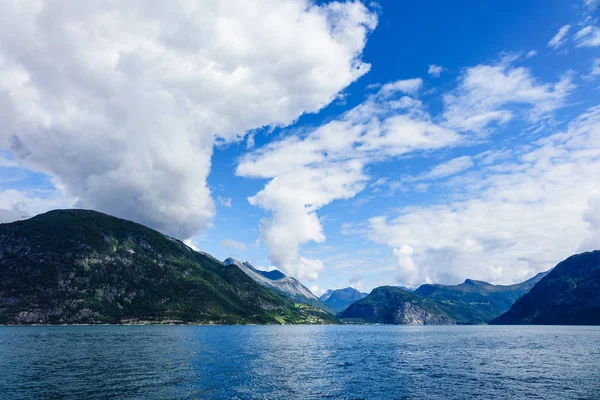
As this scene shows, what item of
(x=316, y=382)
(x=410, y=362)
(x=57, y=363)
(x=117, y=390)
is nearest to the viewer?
(x=117, y=390)

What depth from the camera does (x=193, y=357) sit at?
112062 mm

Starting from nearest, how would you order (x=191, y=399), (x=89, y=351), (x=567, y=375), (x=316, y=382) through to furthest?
1. (x=191, y=399)
2. (x=316, y=382)
3. (x=567, y=375)
4. (x=89, y=351)

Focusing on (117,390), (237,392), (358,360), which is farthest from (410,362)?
(117,390)

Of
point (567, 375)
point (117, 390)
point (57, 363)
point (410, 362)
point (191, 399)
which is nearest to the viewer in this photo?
point (191, 399)

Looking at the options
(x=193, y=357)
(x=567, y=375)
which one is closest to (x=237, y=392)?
(x=193, y=357)

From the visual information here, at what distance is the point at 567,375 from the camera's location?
276 feet

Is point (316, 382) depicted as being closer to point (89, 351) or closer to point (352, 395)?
point (352, 395)

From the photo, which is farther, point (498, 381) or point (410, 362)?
point (410, 362)

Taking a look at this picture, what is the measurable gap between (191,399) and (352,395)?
28.7 meters

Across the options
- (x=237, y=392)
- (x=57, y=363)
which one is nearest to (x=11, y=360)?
(x=57, y=363)

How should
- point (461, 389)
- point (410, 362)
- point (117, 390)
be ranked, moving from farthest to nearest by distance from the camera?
1. point (410, 362)
2. point (461, 389)
3. point (117, 390)

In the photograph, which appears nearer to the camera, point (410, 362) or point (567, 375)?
point (567, 375)

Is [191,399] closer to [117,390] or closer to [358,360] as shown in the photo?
[117,390]

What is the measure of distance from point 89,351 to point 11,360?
2719cm
